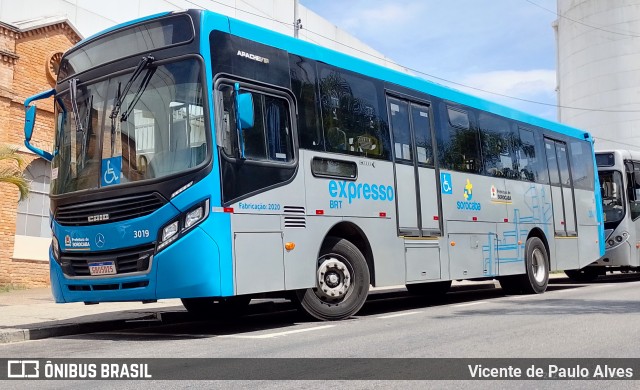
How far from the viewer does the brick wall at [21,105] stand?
54.2 feet

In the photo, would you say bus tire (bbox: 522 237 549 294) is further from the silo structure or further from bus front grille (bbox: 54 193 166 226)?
the silo structure

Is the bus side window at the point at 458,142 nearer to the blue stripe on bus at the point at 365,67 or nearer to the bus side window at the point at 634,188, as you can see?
the blue stripe on bus at the point at 365,67

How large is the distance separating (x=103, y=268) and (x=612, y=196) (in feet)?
50.8

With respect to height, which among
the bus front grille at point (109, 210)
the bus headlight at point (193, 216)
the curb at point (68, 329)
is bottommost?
the curb at point (68, 329)

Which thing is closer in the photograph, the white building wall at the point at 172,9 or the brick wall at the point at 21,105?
the brick wall at the point at 21,105

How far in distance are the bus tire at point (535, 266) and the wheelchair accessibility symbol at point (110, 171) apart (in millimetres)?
8761

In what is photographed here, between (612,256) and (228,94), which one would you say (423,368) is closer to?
(228,94)

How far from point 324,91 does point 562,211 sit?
26.6 feet

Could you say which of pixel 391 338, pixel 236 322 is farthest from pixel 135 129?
pixel 391 338

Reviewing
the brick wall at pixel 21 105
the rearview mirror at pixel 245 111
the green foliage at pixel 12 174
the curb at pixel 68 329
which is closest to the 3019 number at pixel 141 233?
the rearview mirror at pixel 245 111

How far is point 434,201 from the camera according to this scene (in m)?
11.3

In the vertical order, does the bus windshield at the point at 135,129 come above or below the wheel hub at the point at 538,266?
above

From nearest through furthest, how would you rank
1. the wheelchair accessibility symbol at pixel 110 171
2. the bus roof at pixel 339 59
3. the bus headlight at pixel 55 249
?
the wheelchair accessibility symbol at pixel 110 171 < the bus roof at pixel 339 59 < the bus headlight at pixel 55 249

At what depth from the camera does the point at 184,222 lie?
7711 millimetres
